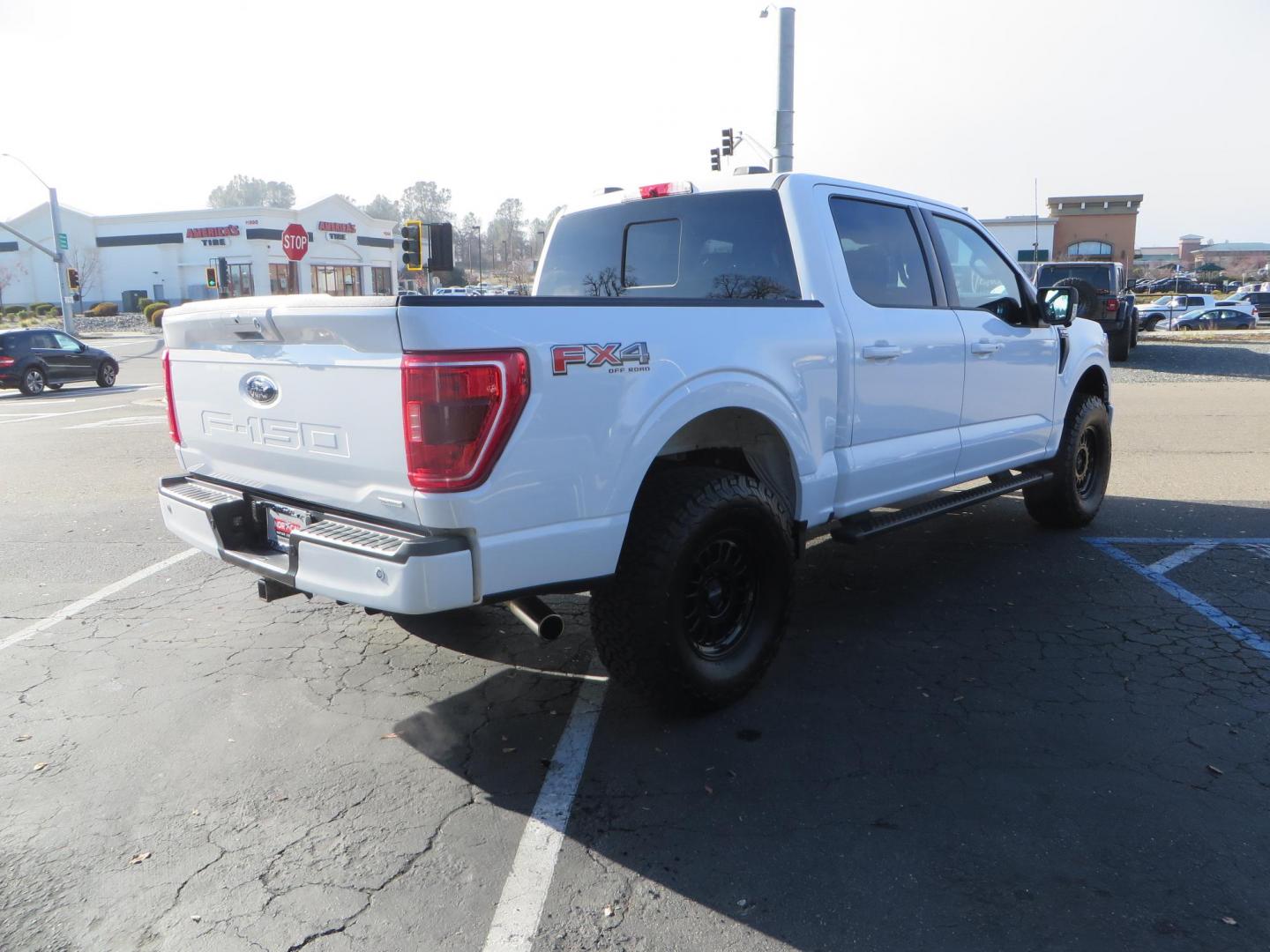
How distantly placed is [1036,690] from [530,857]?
2.31m

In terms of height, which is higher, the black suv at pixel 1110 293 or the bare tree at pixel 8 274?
the bare tree at pixel 8 274

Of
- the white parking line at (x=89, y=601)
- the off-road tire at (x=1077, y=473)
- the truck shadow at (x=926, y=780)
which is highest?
the off-road tire at (x=1077, y=473)

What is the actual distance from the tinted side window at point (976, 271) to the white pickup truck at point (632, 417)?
0.03 m

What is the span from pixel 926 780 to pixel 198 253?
69864mm

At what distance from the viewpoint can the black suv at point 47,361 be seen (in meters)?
20.3

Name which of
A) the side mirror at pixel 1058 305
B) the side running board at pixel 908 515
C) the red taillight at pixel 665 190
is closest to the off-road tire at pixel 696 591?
the side running board at pixel 908 515

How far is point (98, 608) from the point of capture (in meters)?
5.39

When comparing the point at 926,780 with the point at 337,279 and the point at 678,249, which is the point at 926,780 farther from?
the point at 337,279

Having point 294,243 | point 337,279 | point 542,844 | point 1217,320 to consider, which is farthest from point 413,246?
point 337,279

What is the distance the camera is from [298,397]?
3.44 m

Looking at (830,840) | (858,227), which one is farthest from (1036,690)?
(858,227)

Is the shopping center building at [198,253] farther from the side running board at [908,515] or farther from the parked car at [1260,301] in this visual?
the side running board at [908,515]

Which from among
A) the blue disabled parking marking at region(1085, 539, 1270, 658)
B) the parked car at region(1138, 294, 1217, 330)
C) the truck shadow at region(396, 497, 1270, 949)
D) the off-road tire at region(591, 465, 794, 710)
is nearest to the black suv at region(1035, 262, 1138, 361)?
the parked car at region(1138, 294, 1217, 330)

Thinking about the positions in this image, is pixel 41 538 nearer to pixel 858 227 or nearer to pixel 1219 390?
pixel 858 227
